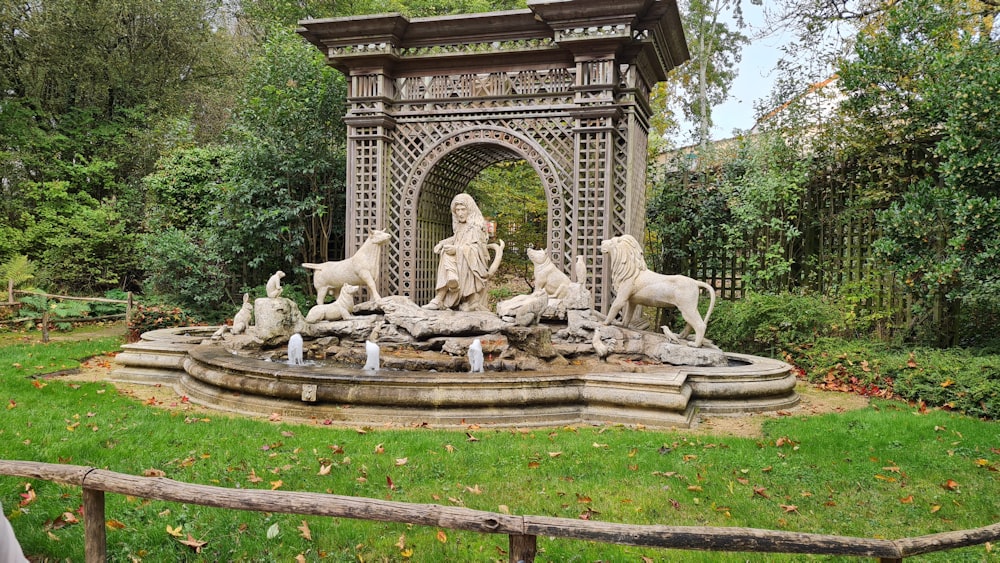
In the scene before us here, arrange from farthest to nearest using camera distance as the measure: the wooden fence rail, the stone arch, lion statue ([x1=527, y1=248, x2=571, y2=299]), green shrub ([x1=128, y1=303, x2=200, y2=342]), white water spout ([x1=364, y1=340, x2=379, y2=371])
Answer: green shrub ([x1=128, y1=303, x2=200, y2=342]), the stone arch, lion statue ([x1=527, y1=248, x2=571, y2=299]), white water spout ([x1=364, y1=340, x2=379, y2=371]), the wooden fence rail

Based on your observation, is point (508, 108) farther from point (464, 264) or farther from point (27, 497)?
point (27, 497)

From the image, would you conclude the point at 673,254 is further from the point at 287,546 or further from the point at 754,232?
the point at 287,546

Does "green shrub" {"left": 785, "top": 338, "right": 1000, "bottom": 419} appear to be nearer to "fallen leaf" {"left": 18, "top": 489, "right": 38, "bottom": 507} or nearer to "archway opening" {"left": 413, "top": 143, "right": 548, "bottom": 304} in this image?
"archway opening" {"left": 413, "top": 143, "right": 548, "bottom": 304}

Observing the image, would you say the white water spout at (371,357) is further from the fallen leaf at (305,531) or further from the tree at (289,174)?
the tree at (289,174)

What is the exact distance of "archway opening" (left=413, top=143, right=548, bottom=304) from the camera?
10602mm

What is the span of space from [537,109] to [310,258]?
562cm

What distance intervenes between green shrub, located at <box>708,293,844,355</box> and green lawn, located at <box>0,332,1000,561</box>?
3.07 meters

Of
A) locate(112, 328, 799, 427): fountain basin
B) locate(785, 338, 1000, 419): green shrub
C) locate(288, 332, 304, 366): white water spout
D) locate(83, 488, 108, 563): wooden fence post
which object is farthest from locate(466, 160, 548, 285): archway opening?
locate(83, 488, 108, 563): wooden fence post

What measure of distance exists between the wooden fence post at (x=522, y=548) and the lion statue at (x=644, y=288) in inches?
214

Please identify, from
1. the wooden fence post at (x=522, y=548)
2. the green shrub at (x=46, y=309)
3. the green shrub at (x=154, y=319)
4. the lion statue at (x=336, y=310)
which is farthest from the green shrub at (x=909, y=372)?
the green shrub at (x=46, y=309)

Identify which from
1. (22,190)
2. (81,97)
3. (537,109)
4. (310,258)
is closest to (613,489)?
(537,109)

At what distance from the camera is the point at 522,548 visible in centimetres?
243

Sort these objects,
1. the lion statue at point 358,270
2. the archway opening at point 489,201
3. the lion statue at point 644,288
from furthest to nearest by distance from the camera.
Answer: the archway opening at point 489,201 → the lion statue at point 358,270 → the lion statue at point 644,288

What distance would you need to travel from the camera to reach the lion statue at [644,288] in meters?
7.45
